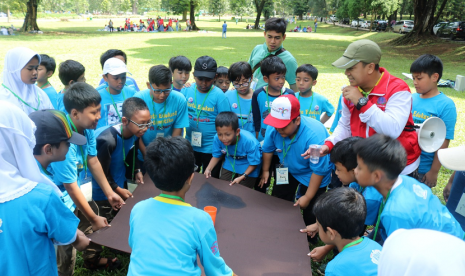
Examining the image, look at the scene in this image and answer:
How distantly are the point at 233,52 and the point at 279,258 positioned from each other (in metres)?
18.4

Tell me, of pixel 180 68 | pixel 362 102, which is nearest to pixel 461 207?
pixel 362 102

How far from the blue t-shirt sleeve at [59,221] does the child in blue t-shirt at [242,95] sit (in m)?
2.78

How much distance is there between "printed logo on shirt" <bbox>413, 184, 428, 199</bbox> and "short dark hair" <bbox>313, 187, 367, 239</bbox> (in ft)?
1.28

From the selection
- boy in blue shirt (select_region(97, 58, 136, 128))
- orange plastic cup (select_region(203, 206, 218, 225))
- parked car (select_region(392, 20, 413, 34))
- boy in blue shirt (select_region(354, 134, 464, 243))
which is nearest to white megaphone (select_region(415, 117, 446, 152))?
boy in blue shirt (select_region(354, 134, 464, 243))

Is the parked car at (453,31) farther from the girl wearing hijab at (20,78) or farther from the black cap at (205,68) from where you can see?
the girl wearing hijab at (20,78)

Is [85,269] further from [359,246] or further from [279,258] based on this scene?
[359,246]

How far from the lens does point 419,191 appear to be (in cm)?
227

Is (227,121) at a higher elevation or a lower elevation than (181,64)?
lower

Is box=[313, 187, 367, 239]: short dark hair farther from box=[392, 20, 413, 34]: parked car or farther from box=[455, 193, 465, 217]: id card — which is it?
box=[392, 20, 413, 34]: parked car

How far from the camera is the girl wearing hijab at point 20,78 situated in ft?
12.6

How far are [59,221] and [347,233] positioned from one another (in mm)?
1779

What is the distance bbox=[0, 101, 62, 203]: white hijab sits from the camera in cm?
178

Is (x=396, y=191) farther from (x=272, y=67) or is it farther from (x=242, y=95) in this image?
(x=242, y=95)

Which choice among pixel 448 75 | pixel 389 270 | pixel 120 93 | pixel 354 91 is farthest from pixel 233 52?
pixel 389 270
